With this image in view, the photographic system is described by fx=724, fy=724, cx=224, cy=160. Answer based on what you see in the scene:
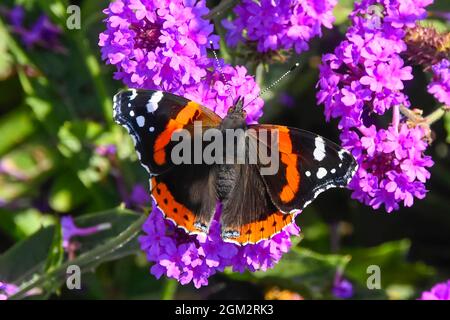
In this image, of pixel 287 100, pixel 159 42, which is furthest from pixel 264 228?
pixel 287 100

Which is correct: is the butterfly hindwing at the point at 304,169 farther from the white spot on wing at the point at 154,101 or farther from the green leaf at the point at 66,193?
the green leaf at the point at 66,193

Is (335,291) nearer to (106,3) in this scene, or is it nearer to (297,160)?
(297,160)

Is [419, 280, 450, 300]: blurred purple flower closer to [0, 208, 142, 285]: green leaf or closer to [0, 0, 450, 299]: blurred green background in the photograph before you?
[0, 0, 450, 299]: blurred green background

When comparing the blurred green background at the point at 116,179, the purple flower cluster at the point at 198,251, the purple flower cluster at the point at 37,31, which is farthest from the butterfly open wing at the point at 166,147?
the purple flower cluster at the point at 37,31

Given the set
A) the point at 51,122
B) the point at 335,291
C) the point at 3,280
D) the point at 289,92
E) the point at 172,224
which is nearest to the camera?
the point at 172,224

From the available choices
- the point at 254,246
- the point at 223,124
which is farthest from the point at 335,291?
the point at 223,124

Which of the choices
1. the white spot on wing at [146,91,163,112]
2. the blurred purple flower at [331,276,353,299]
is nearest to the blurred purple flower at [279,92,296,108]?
the blurred purple flower at [331,276,353,299]

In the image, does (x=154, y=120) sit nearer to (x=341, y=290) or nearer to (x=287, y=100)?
(x=341, y=290)
